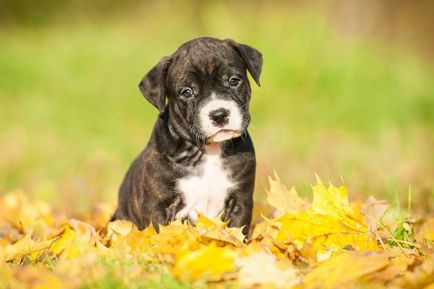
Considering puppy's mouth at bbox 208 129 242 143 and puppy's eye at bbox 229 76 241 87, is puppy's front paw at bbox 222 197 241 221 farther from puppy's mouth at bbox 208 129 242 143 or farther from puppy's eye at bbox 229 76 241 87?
puppy's eye at bbox 229 76 241 87

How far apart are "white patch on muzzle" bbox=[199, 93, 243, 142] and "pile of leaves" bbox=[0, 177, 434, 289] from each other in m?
0.40

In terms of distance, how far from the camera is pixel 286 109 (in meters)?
11.4

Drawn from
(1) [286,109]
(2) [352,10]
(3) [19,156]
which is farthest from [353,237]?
(2) [352,10]

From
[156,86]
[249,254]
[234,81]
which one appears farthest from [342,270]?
[156,86]

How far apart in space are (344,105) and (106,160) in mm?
4049

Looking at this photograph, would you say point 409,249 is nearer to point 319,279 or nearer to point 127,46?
point 319,279

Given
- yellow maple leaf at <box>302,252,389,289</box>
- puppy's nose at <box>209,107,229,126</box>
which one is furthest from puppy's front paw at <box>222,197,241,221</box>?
yellow maple leaf at <box>302,252,389,289</box>

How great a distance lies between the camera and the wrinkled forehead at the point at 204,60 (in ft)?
15.1

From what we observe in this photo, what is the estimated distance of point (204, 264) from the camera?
134 inches

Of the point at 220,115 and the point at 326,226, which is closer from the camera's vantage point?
the point at 326,226

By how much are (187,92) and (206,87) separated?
14 cm

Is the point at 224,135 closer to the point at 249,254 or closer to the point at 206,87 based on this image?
the point at 206,87

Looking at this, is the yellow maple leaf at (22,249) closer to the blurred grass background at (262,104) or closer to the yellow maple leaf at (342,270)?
the yellow maple leaf at (342,270)

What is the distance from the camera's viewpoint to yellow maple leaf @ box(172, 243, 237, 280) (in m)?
3.37
